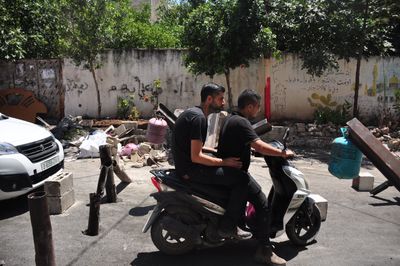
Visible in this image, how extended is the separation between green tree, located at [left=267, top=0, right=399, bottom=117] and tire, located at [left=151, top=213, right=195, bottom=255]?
9036 mm

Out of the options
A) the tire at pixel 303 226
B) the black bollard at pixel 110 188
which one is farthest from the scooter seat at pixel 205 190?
the black bollard at pixel 110 188

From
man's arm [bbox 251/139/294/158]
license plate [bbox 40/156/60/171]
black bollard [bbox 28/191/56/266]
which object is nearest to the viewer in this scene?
black bollard [bbox 28/191/56/266]

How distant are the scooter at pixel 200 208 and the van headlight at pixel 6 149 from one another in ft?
7.24

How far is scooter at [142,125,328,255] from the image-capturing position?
4.39m

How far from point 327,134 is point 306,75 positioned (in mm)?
2320

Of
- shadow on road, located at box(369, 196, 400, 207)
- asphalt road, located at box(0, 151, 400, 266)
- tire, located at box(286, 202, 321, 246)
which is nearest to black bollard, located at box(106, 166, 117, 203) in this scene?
asphalt road, located at box(0, 151, 400, 266)

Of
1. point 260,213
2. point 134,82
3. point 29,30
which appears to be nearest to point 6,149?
point 260,213

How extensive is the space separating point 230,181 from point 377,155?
1.40m

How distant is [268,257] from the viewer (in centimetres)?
431

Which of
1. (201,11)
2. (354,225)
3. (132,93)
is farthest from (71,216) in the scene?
(132,93)

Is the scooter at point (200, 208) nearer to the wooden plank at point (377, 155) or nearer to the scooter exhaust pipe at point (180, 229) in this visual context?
the scooter exhaust pipe at point (180, 229)

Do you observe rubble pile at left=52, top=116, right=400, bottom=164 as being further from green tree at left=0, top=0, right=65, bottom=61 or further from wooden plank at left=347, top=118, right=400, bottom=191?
wooden plank at left=347, top=118, right=400, bottom=191

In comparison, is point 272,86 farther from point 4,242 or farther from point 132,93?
point 4,242

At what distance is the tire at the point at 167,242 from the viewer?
14.7ft
